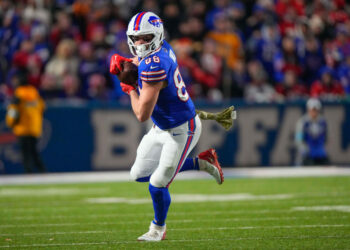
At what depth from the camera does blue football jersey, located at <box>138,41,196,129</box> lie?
5398mm

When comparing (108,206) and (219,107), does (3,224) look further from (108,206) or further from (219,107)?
(219,107)

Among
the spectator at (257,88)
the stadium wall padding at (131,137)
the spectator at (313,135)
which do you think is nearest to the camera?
the spectator at (313,135)

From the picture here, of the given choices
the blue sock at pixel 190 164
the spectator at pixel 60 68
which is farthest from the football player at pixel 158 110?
the spectator at pixel 60 68

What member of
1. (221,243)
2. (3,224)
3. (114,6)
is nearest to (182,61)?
(114,6)

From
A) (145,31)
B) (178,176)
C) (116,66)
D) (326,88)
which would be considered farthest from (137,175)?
(326,88)

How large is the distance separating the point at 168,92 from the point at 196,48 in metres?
8.62

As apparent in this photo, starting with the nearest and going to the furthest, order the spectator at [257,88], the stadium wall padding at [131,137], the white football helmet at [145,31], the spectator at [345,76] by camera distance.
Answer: the white football helmet at [145,31] < the stadium wall padding at [131,137] < the spectator at [257,88] < the spectator at [345,76]

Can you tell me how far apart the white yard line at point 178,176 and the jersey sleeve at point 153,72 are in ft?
21.7

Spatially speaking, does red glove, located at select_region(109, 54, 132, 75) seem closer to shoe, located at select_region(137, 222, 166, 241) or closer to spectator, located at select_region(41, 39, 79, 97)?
shoe, located at select_region(137, 222, 166, 241)

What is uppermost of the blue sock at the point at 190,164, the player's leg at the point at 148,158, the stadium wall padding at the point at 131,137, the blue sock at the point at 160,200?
the player's leg at the point at 148,158

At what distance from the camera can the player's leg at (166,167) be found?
561 centimetres

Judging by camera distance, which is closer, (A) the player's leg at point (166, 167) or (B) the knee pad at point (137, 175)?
(A) the player's leg at point (166, 167)

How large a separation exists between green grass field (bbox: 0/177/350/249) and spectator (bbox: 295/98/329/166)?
162 centimetres

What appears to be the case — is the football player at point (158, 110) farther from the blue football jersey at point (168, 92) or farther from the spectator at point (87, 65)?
the spectator at point (87, 65)
